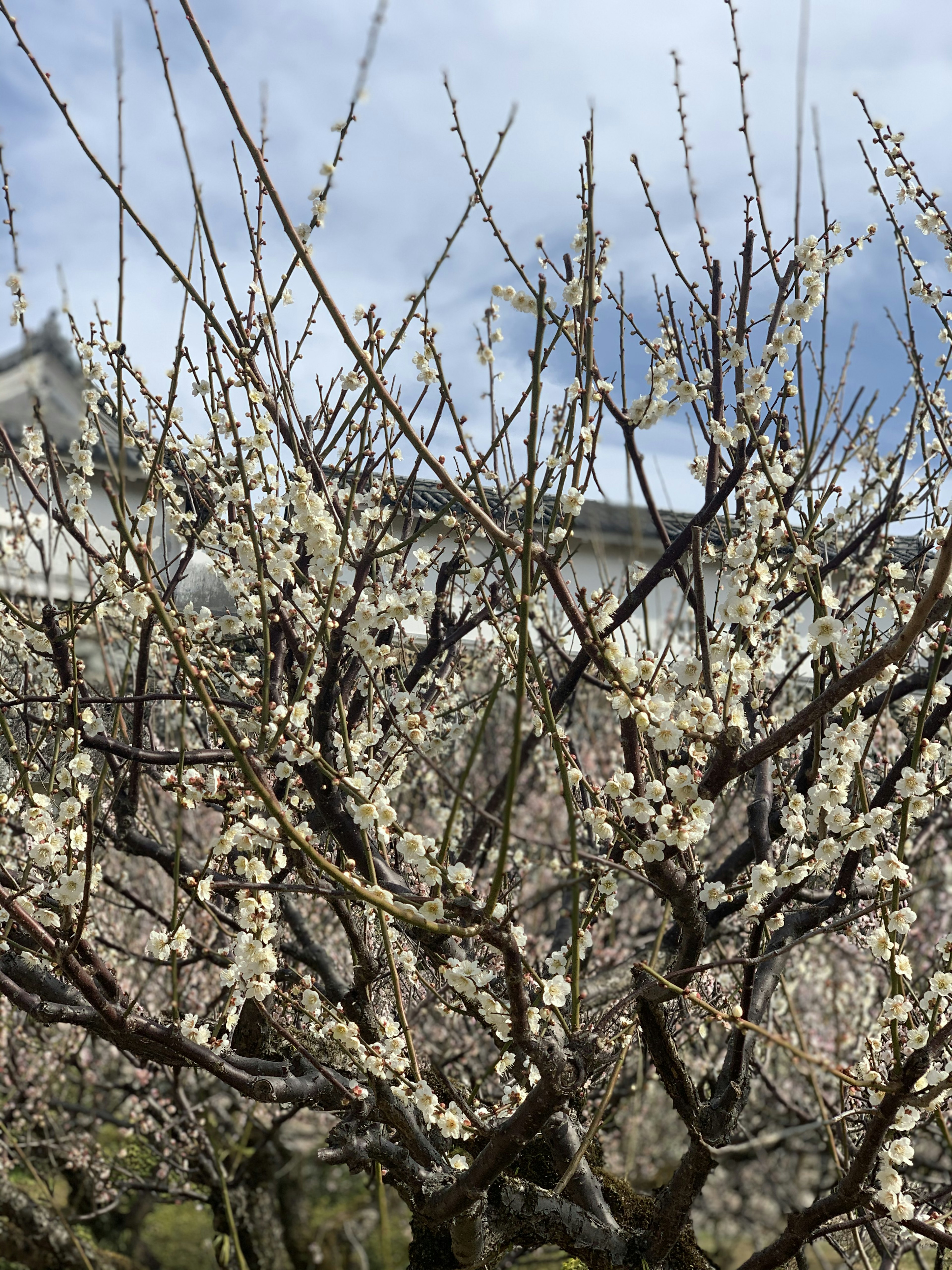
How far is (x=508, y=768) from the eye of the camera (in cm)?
288

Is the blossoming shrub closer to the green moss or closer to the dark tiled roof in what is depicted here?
the dark tiled roof

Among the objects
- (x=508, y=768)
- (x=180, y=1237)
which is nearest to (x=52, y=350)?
(x=508, y=768)

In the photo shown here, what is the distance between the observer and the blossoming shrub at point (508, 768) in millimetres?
2096

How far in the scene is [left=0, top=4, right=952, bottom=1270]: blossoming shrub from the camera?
210cm

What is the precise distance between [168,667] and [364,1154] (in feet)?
8.32

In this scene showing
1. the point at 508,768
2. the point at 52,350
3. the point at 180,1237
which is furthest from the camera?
the point at 180,1237

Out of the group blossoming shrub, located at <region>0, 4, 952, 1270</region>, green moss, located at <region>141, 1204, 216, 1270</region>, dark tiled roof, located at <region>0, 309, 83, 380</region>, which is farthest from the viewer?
green moss, located at <region>141, 1204, 216, 1270</region>

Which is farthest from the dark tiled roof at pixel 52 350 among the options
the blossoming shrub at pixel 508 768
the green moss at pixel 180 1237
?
the green moss at pixel 180 1237

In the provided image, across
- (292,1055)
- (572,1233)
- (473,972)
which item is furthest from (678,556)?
(572,1233)

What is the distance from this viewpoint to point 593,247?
203 cm

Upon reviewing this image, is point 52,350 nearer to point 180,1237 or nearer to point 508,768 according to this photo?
point 508,768

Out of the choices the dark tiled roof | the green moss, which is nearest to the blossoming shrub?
the dark tiled roof

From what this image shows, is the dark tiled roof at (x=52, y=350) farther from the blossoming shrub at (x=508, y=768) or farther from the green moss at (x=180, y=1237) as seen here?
the green moss at (x=180, y=1237)

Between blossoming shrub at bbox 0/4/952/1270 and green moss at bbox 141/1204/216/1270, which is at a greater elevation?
blossoming shrub at bbox 0/4/952/1270
